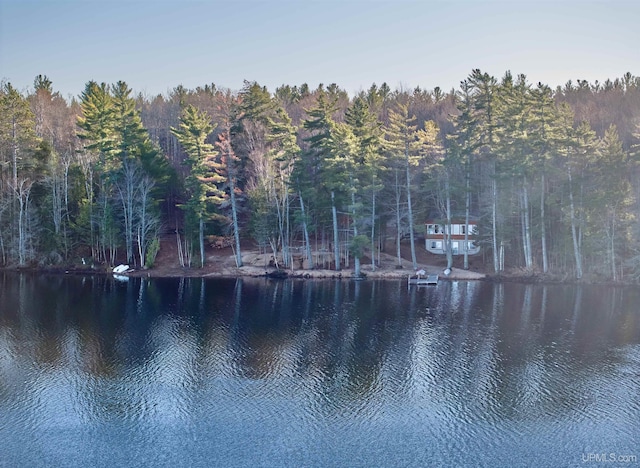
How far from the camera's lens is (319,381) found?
2459 cm

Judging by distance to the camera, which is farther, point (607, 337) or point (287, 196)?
point (287, 196)

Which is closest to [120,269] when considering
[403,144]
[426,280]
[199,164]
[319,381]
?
[199,164]

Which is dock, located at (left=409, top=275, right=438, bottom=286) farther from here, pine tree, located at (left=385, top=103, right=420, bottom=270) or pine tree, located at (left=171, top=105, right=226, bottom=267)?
pine tree, located at (left=171, top=105, right=226, bottom=267)

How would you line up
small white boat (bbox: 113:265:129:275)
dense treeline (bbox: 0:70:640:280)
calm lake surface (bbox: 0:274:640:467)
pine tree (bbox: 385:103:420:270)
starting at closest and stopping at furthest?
1. calm lake surface (bbox: 0:274:640:467)
2. dense treeline (bbox: 0:70:640:280)
3. pine tree (bbox: 385:103:420:270)
4. small white boat (bbox: 113:265:129:275)

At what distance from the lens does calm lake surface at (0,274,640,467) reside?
18547mm

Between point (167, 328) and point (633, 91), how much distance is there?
81.6 m

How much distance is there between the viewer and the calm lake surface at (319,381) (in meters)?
18.5

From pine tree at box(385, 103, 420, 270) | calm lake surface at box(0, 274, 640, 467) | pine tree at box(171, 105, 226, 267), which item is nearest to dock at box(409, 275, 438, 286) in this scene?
pine tree at box(385, 103, 420, 270)

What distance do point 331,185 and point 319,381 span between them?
88.2 feet

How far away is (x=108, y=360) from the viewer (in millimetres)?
26797

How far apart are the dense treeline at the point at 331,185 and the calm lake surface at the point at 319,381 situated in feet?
31.1

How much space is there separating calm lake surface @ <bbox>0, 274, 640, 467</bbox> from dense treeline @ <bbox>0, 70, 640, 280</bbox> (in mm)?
9489

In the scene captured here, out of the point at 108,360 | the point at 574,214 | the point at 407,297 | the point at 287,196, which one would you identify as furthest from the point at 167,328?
the point at 574,214

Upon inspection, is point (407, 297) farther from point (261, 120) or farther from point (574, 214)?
point (261, 120)
